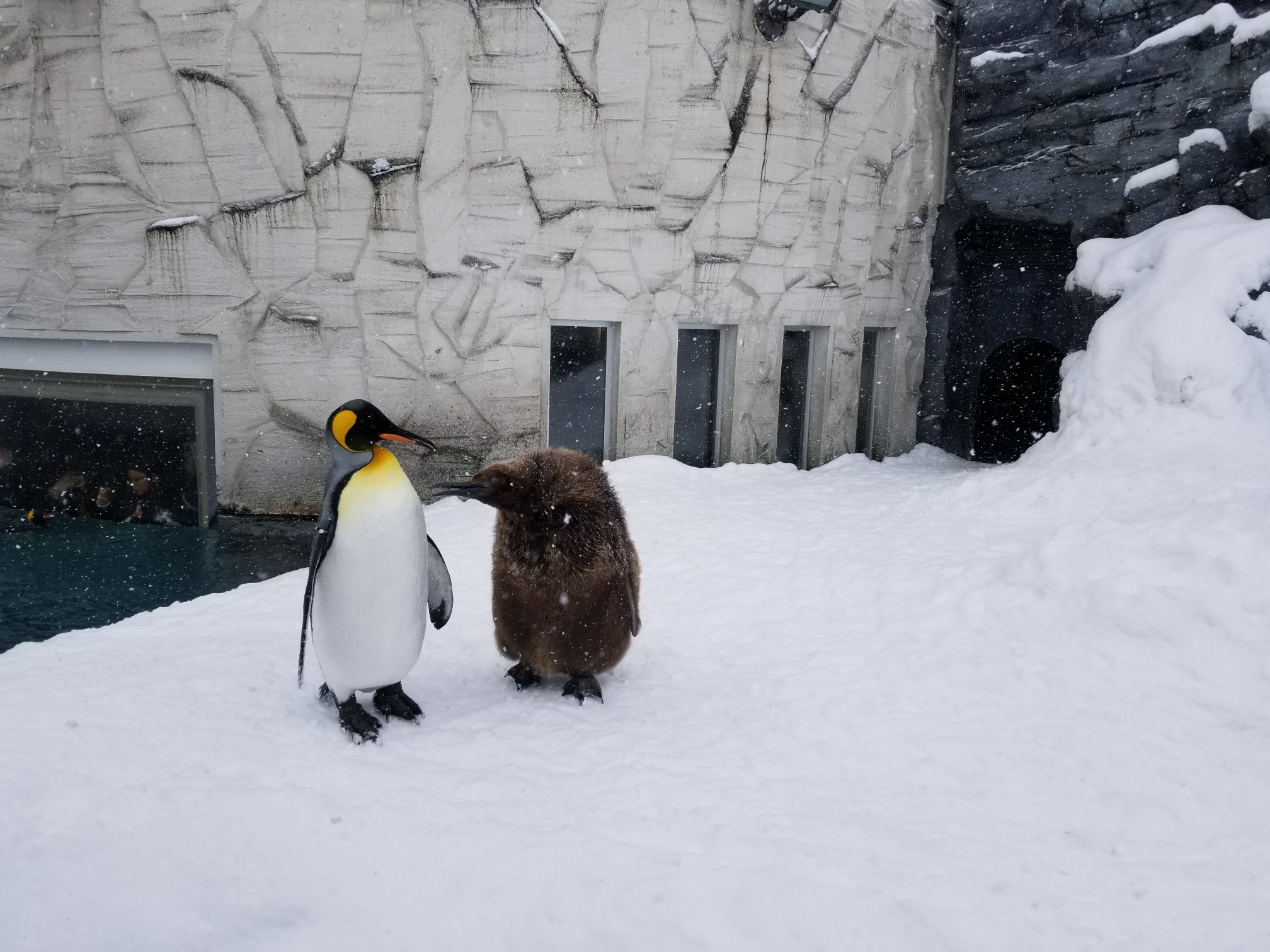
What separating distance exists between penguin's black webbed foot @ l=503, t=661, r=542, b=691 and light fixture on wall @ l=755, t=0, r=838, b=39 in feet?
17.3

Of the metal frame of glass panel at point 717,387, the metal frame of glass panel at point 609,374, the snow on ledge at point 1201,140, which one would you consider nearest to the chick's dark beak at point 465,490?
the metal frame of glass panel at point 609,374

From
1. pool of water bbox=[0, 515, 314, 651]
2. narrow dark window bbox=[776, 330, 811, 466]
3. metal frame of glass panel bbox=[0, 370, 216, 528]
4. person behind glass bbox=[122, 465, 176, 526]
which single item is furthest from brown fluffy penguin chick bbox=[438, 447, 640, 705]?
narrow dark window bbox=[776, 330, 811, 466]

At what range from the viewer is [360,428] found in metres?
2.33

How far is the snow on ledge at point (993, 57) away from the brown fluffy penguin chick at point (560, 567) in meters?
6.35

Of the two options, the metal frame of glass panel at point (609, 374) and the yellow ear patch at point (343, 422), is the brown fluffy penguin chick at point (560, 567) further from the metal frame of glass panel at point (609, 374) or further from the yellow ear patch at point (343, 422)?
the metal frame of glass panel at point (609, 374)

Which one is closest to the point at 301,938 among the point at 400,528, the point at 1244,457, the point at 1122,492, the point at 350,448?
the point at 400,528

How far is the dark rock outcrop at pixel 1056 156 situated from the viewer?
5.83 meters

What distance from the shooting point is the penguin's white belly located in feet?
7.70

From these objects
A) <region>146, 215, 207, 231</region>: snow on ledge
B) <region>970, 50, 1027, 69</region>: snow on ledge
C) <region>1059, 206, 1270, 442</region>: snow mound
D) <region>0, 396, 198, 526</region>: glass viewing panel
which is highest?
<region>970, 50, 1027, 69</region>: snow on ledge

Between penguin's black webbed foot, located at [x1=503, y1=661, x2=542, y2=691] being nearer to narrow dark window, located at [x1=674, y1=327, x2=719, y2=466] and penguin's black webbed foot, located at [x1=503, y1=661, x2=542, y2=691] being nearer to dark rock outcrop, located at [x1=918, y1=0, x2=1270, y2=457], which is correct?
narrow dark window, located at [x1=674, y1=327, x2=719, y2=466]

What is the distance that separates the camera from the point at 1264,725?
263 cm

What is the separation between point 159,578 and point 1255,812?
515cm

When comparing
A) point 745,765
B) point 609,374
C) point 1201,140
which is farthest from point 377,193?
point 1201,140

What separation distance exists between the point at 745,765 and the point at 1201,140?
6.03m
